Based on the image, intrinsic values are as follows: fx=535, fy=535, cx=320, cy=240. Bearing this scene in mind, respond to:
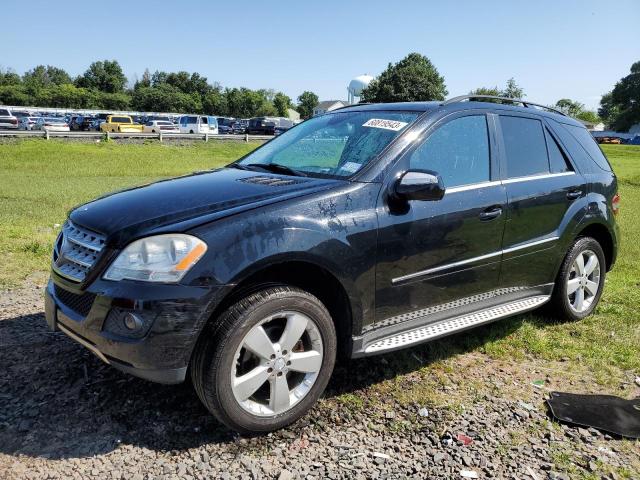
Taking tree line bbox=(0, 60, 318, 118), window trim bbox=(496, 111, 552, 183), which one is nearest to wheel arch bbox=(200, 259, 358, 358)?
window trim bbox=(496, 111, 552, 183)

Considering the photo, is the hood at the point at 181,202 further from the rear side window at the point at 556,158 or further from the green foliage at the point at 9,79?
Result: the green foliage at the point at 9,79

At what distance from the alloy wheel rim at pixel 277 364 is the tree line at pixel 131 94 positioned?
84607 mm

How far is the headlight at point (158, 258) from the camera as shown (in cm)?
254

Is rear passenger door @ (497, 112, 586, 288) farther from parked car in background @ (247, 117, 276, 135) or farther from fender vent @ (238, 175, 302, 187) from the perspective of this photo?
parked car in background @ (247, 117, 276, 135)

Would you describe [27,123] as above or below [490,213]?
below

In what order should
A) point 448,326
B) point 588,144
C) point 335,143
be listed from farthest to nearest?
point 588,144
point 335,143
point 448,326

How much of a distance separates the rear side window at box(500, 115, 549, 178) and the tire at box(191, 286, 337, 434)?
1.97 m

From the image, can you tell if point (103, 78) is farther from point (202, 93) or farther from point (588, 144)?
point (588, 144)

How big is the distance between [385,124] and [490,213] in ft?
3.09

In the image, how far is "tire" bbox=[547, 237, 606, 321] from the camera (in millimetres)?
4469

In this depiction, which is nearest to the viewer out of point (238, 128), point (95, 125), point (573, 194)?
point (573, 194)

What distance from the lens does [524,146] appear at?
13.6 ft

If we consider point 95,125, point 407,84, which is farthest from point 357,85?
point 95,125

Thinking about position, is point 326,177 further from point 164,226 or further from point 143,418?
point 143,418
